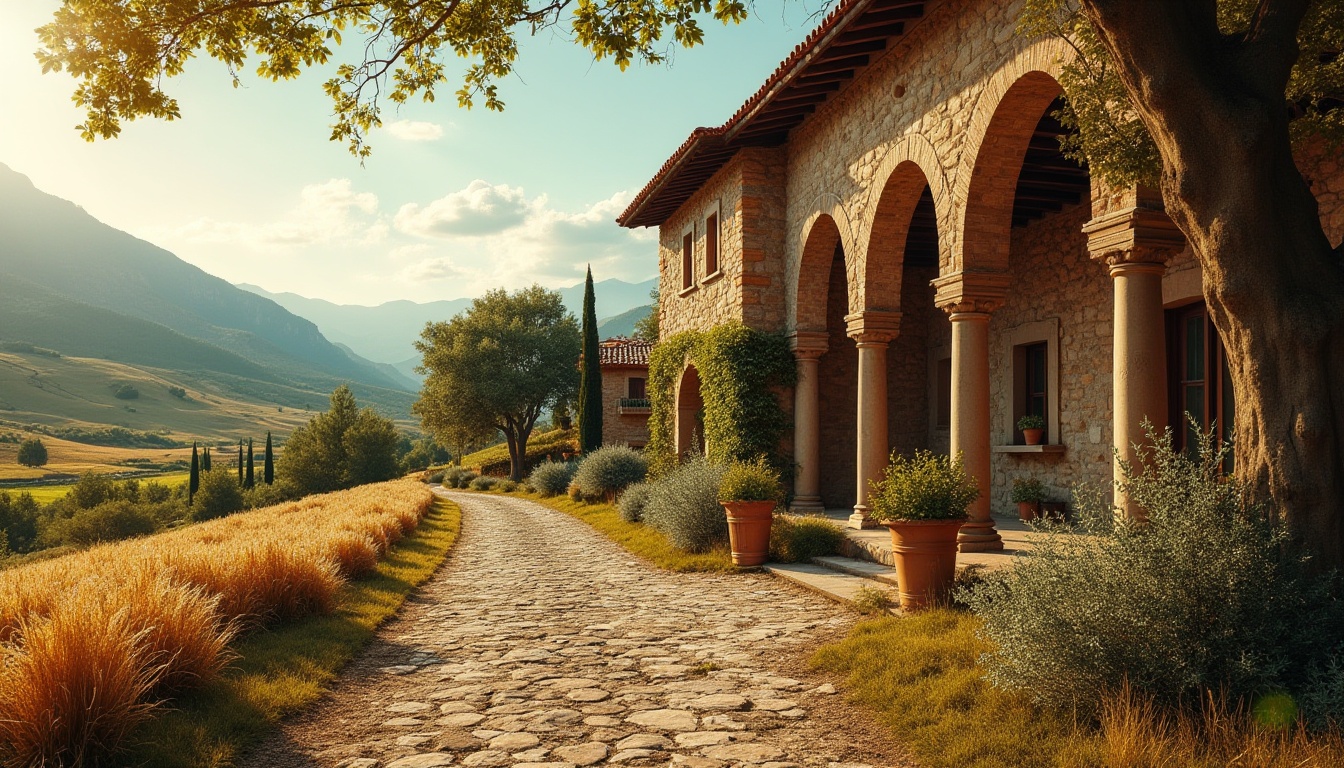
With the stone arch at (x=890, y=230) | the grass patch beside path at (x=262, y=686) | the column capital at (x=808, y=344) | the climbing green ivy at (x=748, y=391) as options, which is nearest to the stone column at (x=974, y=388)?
the stone arch at (x=890, y=230)

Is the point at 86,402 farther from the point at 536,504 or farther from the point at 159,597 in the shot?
the point at 159,597

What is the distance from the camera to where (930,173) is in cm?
899

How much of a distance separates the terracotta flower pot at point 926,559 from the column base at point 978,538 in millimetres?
2028

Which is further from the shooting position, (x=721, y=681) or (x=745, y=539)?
(x=745, y=539)

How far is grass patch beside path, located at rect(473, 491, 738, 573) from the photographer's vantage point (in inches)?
397

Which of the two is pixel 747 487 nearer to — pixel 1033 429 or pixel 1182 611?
pixel 1033 429

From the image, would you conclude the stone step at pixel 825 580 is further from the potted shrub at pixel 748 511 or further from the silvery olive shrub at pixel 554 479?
the silvery olive shrub at pixel 554 479

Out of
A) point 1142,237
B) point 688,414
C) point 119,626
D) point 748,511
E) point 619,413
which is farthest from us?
point 619,413

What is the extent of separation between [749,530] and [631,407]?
27675 mm

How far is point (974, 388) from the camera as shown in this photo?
8438 millimetres

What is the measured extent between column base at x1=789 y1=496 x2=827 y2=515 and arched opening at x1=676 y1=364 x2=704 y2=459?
142 inches

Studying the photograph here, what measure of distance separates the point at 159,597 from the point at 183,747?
1322 millimetres

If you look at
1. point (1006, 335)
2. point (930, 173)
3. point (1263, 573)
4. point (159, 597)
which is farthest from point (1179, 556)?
point (1006, 335)

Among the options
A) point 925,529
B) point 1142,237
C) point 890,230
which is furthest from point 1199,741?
point 890,230
